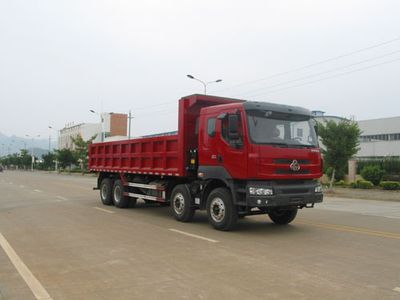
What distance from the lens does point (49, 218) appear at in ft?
44.1

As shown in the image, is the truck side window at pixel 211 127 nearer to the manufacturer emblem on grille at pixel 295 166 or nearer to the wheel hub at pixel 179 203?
the manufacturer emblem on grille at pixel 295 166

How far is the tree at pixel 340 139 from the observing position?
2859 centimetres

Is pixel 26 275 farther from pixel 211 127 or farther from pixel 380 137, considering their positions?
pixel 380 137

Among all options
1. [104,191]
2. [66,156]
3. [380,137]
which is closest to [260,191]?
[104,191]

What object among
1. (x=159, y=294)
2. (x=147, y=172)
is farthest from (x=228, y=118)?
(x=159, y=294)

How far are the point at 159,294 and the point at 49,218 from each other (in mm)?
8451

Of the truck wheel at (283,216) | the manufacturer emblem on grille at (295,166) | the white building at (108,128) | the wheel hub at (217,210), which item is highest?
the white building at (108,128)

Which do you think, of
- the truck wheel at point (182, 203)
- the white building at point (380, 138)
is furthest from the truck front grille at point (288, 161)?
the white building at point (380, 138)

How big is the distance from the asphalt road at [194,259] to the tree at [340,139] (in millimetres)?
15796

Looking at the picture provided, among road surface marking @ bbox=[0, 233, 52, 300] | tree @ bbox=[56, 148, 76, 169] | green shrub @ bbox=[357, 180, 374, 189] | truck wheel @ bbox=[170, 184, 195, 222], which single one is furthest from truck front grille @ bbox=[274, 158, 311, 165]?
tree @ bbox=[56, 148, 76, 169]

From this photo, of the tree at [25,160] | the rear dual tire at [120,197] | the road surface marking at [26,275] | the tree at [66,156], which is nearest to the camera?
the road surface marking at [26,275]

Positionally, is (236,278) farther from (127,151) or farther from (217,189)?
(127,151)

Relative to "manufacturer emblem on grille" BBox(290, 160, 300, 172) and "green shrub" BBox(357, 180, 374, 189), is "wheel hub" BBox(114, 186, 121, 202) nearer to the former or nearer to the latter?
"manufacturer emblem on grille" BBox(290, 160, 300, 172)

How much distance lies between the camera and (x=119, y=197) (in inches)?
648
